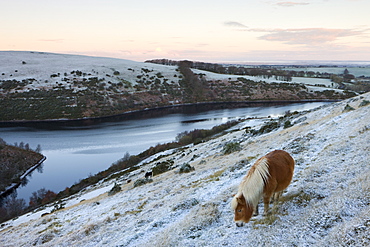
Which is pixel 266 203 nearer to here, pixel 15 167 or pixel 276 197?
pixel 276 197

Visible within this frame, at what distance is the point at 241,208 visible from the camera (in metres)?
6.08

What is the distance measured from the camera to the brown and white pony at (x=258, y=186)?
237 inches

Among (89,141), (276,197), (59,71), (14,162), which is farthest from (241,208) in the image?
(59,71)

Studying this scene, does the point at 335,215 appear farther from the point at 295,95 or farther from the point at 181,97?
the point at 295,95

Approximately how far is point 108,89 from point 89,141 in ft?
141

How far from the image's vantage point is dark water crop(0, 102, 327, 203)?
115ft

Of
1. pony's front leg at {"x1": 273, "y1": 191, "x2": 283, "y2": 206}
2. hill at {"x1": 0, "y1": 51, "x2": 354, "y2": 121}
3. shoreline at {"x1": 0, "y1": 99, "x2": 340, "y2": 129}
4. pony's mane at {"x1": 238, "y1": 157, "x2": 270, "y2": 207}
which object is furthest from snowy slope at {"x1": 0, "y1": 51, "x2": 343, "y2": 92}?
pony's mane at {"x1": 238, "y1": 157, "x2": 270, "y2": 207}

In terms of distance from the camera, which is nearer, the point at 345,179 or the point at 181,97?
the point at 345,179

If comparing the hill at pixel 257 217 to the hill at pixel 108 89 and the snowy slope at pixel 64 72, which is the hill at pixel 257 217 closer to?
the hill at pixel 108 89

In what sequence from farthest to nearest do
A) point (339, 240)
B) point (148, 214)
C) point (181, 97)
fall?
point (181, 97)
point (148, 214)
point (339, 240)

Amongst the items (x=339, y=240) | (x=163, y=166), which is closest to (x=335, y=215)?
(x=339, y=240)

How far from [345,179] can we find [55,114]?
2853 inches

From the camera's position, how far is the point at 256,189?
603cm

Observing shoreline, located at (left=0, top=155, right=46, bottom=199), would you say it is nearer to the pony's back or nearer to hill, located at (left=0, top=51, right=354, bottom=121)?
hill, located at (left=0, top=51, right=354, bottom=121)
